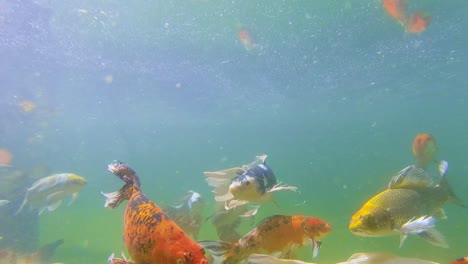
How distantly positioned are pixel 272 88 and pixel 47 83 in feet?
73.6

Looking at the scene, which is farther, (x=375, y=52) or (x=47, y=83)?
(x=47, y=83)

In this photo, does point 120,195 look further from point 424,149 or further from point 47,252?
point 47,252

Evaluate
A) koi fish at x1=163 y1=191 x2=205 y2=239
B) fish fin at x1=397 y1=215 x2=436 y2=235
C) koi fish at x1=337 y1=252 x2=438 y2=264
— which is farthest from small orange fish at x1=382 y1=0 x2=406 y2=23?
koi fish at x1=337 y1=252 x2=438 y2=264

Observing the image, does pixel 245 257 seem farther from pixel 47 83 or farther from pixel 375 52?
pixel 47 83

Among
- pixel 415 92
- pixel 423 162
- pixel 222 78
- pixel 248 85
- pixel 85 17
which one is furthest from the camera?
pixel 415 92

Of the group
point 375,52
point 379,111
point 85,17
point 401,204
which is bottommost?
point 401,204

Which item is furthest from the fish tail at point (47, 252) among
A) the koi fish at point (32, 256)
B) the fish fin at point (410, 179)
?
the fish fin at point (410, 179)

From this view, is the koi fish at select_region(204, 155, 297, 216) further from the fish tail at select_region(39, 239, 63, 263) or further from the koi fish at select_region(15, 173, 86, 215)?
the fish tail at select_region(39, 239, 63, 263)

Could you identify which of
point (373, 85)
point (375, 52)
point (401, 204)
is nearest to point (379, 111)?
point (373, 85)

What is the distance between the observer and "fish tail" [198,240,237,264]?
2.41m

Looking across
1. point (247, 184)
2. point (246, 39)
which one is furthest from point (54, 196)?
point (246, 39)

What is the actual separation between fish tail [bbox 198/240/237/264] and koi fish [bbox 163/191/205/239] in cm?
226

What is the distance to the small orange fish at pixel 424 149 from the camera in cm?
756

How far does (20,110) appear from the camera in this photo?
38.5 m
